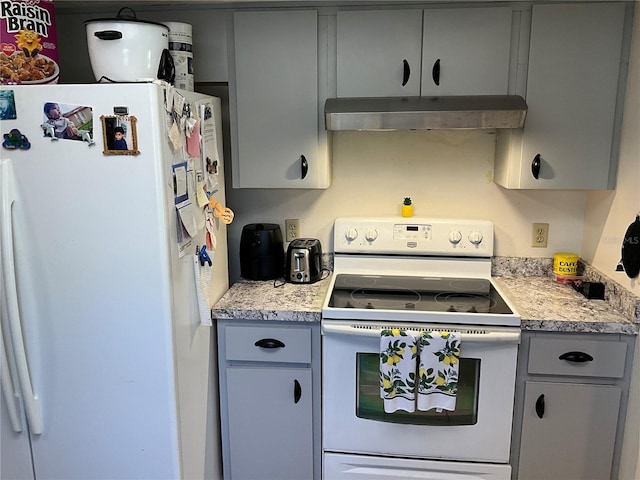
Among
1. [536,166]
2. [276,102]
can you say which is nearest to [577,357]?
[536,166]

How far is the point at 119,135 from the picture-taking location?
62.5 inches

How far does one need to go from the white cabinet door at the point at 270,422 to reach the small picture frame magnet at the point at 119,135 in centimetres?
100

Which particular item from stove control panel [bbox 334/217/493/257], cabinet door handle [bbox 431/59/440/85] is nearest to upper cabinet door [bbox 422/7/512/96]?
cabinet door handle [bbox 431/59/440/85]

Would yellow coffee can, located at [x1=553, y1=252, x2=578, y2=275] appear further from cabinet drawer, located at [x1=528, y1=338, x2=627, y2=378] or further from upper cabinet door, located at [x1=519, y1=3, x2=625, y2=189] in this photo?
cabinet drawer, located at [x1=528, y1=338, x2=627, y2=378]

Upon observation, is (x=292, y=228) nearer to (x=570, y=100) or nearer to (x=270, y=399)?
(x=270, y=399)

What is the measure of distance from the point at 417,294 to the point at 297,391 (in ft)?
2.09

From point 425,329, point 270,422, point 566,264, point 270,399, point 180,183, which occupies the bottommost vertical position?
point 270,422

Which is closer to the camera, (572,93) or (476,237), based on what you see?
(572,93)

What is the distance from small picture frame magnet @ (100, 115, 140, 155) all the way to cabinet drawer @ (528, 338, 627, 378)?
1.56 meters

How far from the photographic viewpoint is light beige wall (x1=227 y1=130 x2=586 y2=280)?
2.47 metres

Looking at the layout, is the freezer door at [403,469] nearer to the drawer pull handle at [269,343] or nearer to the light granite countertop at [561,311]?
the drawer pull handle at [269,343]

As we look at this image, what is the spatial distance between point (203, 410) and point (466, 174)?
1.54 m

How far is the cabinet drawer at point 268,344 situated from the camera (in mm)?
2107

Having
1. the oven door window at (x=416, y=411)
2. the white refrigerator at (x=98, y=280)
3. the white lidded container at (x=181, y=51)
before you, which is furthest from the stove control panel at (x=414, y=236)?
the white lidded container at (x=181, y=51)
